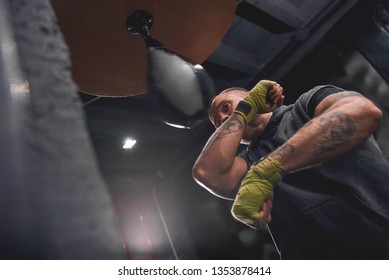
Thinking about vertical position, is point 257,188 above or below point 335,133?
below

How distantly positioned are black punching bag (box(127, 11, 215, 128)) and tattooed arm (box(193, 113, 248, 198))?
0.34 m

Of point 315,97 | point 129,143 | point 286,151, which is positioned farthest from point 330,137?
point 129,143

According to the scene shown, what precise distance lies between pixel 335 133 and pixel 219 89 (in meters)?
3.69

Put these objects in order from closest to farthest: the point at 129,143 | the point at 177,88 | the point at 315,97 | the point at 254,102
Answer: the point at 177,88 < the point at 315,97 < the point at 254,102 < the point at 129,143

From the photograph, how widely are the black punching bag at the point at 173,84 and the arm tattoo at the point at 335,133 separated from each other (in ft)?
1.47

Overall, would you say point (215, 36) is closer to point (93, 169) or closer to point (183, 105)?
point (183, 105)

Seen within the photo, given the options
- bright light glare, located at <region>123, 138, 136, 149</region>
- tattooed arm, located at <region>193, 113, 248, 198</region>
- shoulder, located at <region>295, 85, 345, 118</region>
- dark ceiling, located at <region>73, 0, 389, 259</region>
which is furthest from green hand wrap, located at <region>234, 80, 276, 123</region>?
bright light glare, located at <region>123, 138, 136, 149</region>

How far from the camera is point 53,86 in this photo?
289mm

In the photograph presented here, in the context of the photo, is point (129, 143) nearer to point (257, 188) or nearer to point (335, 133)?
point (257, 188)

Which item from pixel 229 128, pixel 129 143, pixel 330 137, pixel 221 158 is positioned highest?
pixel 330 137

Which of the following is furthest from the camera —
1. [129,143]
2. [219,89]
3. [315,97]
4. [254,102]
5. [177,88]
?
[129,143]

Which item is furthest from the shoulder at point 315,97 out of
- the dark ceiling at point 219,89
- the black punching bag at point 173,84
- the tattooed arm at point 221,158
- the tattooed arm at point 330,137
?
the dark ceiling at point 219,89

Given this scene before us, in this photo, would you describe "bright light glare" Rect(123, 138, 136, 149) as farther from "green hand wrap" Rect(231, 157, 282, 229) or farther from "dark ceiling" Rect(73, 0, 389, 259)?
"green hand wrap" Rect(231, 157, 282, 229)

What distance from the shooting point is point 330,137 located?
1.03 metres
